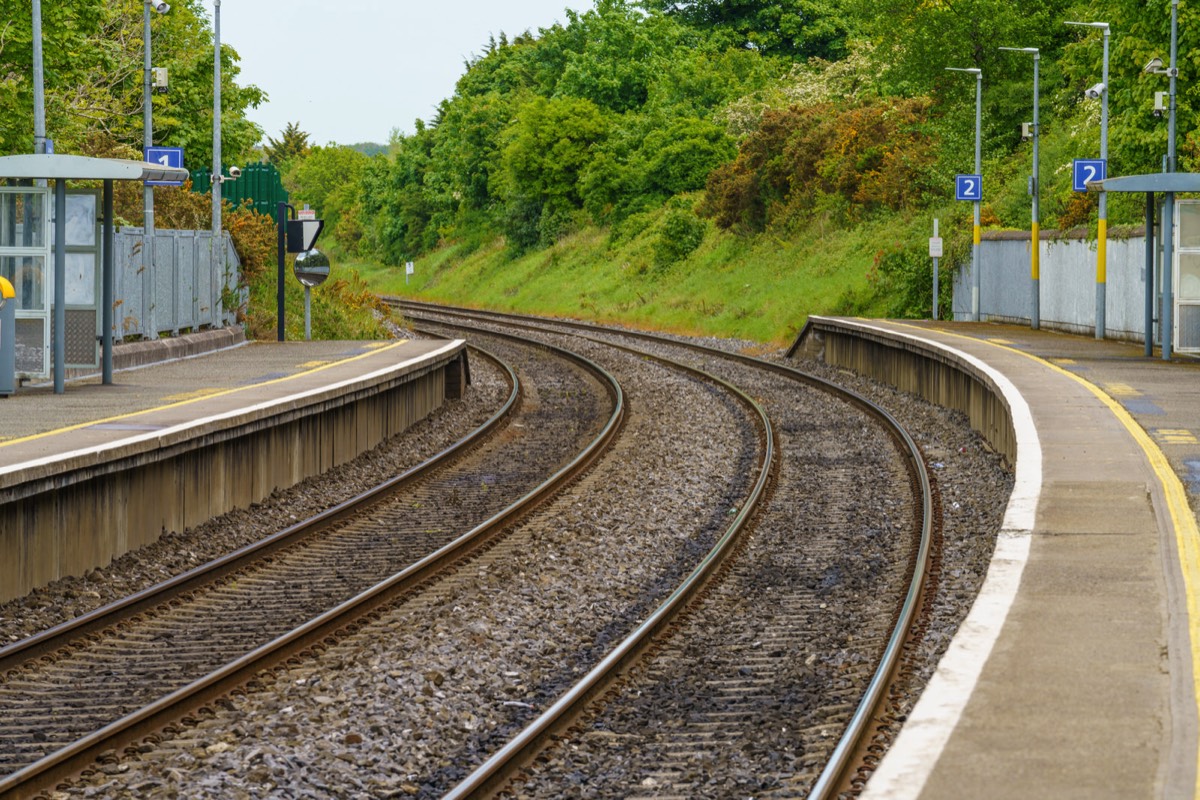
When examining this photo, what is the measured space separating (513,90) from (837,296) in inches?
1755

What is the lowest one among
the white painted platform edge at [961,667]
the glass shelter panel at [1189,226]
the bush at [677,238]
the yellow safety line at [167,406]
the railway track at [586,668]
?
the railway track at [586,668]

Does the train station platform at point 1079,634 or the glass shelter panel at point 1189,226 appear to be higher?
the glass shelter panel at point 1189,226

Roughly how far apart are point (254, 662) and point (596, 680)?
2.04 meters

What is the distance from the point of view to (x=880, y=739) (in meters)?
8.14

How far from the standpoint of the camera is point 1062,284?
116 ft

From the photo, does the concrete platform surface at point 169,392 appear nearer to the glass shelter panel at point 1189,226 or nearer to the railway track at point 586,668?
the railway track at point 586,668

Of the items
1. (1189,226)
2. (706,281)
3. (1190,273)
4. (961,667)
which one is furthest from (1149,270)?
(706,281)

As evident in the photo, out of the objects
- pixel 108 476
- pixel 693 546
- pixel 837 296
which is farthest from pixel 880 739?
pixel 837 296

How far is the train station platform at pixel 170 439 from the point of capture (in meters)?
11.9

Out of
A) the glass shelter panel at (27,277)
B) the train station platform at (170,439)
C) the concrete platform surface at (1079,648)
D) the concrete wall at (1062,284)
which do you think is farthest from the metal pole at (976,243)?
the glass shelter panel at (27,277)

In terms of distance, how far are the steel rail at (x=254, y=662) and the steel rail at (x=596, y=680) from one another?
1.85m

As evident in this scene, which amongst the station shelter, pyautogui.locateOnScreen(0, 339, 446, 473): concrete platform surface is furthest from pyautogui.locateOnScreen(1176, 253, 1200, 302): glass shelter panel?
the station shelter

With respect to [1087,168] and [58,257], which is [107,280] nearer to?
[58,257]

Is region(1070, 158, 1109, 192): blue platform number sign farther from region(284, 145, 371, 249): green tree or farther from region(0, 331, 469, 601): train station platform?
region(284, 145, 371, 249): green tree
